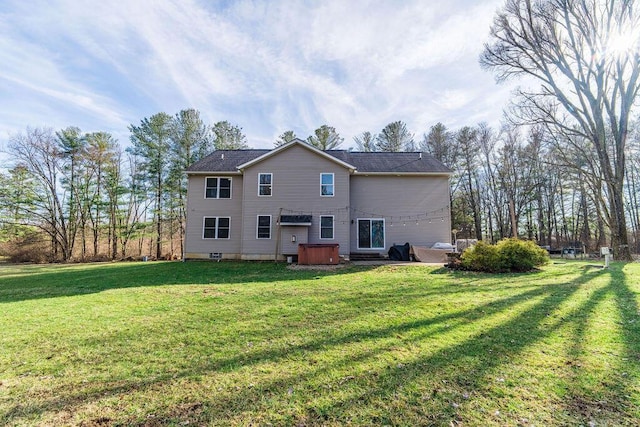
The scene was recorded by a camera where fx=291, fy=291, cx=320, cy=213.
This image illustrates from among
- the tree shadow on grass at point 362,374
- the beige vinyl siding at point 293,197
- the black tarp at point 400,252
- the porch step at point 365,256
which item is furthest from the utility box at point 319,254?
the tree shadow on grass at point 362,374

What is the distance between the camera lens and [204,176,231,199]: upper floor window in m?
16.1

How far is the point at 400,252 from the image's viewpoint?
48.0 feet

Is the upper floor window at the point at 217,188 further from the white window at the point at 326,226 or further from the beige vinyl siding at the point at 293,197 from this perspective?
the white window at the point at 326,226

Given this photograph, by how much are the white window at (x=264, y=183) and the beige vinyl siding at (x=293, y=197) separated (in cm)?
16

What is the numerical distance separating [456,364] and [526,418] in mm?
944

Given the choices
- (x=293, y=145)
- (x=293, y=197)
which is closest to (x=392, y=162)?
(x=293, y=145)

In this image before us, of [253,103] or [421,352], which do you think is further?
[253,103]

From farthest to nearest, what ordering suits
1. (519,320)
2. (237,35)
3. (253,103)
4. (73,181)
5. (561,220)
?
(561,220), (73,181), (253,103), (237,35), (519,320)

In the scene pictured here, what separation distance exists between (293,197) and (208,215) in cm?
494

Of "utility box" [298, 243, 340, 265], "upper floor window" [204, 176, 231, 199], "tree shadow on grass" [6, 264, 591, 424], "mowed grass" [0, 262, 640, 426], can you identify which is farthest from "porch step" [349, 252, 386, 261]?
"tree shadow on grass" [6, 264, 591, 424]

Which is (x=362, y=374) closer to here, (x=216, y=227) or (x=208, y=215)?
(x=216, y=227)

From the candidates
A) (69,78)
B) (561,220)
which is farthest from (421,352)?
(561,220)

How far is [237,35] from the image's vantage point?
11.2 m

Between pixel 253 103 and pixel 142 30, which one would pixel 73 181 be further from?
pixel 142 30
